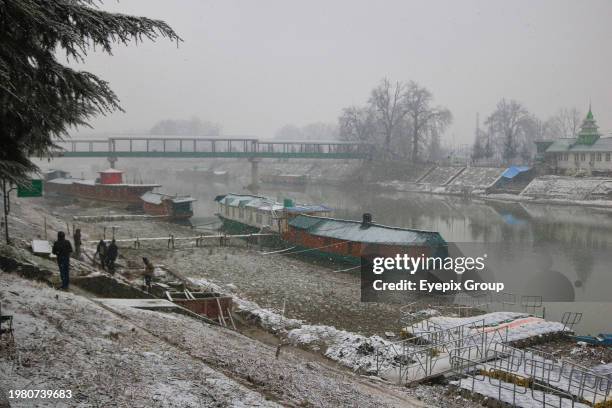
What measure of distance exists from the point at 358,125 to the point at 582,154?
4093 cm

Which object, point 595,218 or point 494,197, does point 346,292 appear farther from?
point 494,197

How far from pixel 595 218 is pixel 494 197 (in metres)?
17.6

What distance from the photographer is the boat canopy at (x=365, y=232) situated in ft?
91.0

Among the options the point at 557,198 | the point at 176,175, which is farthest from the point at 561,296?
the point at 176,175

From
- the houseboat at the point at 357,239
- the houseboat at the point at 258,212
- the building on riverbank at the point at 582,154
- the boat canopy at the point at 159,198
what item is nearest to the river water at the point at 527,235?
the boat canopy at the point at 159,198

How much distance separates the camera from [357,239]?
1160 inches

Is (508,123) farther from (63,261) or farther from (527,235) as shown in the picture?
(63,261)

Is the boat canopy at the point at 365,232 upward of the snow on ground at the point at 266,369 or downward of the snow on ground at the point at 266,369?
upward

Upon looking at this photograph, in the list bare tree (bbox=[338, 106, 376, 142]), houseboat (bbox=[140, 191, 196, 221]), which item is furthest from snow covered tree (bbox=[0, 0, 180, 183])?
bare tree (bbox=[338, 106, 376, 142])

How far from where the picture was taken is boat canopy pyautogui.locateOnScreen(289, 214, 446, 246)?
91.0 ft

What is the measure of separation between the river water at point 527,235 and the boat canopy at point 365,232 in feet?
13.5

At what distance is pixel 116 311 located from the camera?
1227 centimetres

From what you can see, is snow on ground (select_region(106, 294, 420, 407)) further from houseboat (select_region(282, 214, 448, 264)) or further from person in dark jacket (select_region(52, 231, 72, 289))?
houseboat (select_region(282, 214, 448, 264))

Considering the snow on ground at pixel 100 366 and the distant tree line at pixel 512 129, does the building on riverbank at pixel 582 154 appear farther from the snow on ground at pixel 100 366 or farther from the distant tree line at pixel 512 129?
the snow on ground at pixel 100 366
